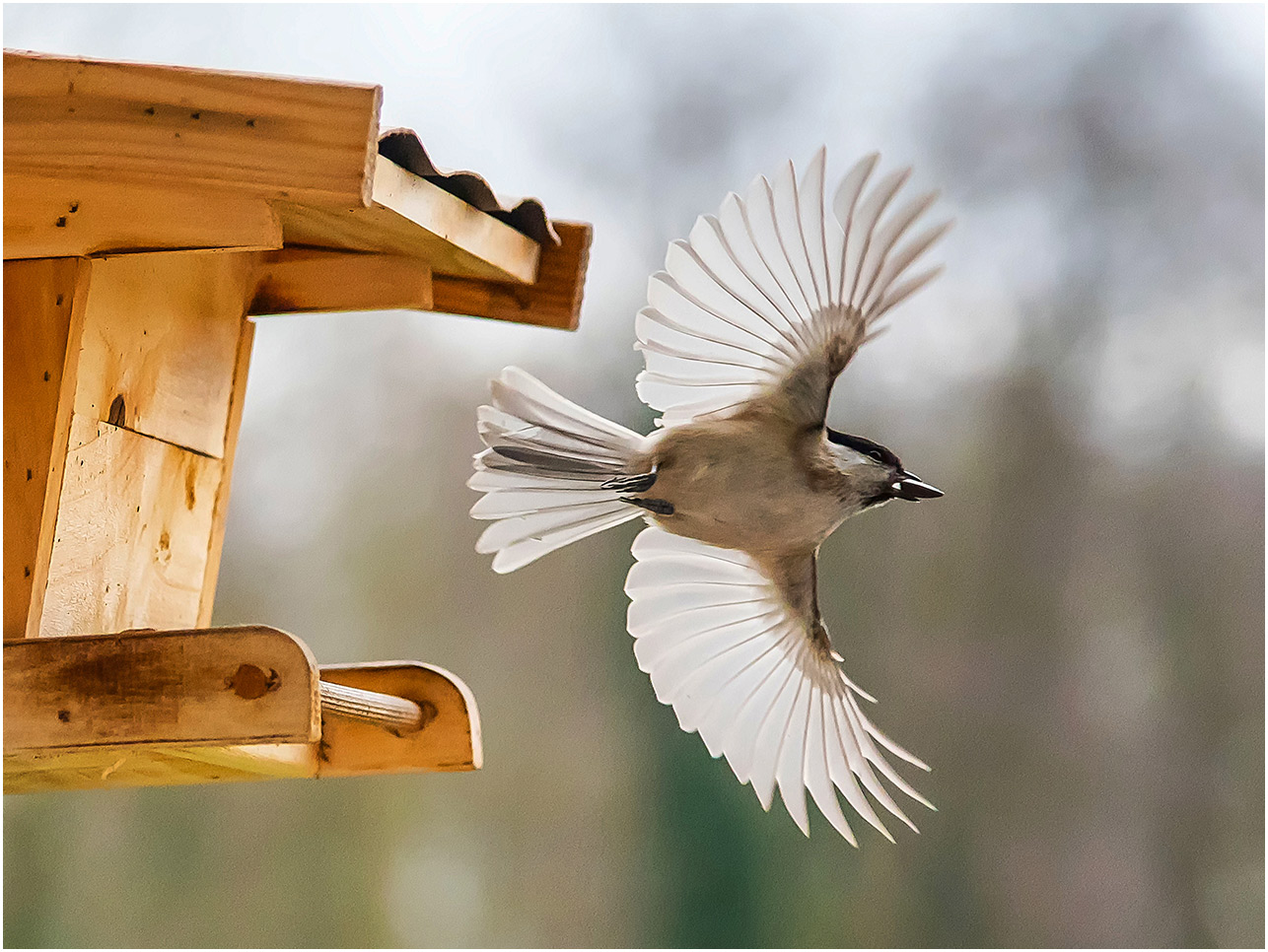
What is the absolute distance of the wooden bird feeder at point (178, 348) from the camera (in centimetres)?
73

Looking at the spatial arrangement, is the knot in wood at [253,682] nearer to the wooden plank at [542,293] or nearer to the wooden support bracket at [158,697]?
the wooden support bracket at [158,697]

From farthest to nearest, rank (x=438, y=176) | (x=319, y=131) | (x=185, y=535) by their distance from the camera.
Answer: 1. (x=185, y=535)
2. (x=438, y=176)
3. (x=319, y=131)

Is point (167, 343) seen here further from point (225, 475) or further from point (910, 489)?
point (910, 489)

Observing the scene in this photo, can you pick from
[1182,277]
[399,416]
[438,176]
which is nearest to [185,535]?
[438,176]

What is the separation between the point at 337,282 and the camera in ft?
3.35

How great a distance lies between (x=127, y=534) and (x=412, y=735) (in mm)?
Result: 248

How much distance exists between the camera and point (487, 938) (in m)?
2.25

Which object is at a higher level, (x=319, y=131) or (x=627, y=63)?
(x=627, y=63)

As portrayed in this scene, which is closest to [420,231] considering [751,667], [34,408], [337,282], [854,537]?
[337,282]

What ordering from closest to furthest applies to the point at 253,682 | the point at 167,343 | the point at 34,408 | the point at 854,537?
the point at 253,682 < the point at 34,408 < the point at 167,343 < the point at 854,537

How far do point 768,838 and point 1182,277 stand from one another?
119 centimetres

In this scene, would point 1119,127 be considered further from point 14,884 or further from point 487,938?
point 14,884

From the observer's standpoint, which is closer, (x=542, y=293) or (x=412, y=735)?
(x=412, y=735)

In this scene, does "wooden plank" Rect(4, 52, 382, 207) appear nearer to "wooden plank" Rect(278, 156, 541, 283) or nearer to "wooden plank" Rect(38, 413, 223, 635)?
"wooden plank" Rect(278, 156, 541, 283)
